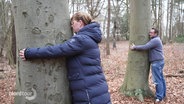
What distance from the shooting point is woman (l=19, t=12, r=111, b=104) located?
279 centimetres

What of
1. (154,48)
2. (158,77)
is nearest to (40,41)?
(154,48)

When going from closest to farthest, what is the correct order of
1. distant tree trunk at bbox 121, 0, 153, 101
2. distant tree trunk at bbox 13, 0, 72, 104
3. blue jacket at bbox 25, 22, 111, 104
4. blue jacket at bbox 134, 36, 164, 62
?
1. distant tree trunk at bbox 13, 0, 72, 104
2. blue jacket at bbox 25, 22, 111, 104
3. blue jacket at bbox 134, 36, 164, 62
4. distant tree trunk at bbox 121, 0, 153, 101

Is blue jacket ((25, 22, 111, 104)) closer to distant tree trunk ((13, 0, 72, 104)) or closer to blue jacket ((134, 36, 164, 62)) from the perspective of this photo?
distant tree trunk ((13, 0, 72, 104))

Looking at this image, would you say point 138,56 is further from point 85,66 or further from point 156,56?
point 85,66

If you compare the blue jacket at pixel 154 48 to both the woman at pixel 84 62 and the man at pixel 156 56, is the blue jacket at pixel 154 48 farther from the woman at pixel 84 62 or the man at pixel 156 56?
the woman at pixel 84 62

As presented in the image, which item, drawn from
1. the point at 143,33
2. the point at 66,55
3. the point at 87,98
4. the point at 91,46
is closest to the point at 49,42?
the point at 66,55

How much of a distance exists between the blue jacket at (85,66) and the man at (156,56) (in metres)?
4.19

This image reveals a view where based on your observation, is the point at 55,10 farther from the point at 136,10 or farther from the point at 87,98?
the point at 136,10

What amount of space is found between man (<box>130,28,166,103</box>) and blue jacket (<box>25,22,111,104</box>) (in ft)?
13.8

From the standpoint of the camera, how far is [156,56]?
707 cm

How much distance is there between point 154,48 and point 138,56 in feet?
1.45

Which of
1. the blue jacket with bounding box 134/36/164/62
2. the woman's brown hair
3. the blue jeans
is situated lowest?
the blue jeans

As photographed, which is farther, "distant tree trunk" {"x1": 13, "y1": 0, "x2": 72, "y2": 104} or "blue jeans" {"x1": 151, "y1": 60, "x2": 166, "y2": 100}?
"blue jeans" {"x1": 151, "y1": 60, "x2": 166, "y2": 100}

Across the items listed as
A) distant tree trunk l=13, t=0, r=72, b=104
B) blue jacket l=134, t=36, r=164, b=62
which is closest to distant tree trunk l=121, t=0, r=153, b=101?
blue jacket l=134, t=36, r=164, b=62
